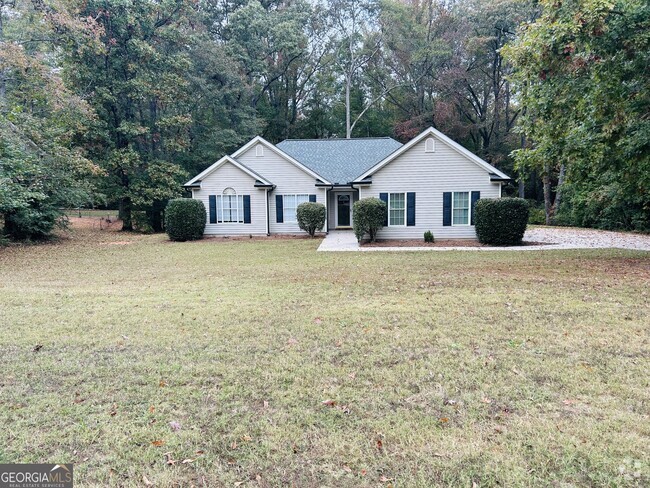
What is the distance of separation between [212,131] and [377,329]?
2583 centimetres

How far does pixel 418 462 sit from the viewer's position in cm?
261

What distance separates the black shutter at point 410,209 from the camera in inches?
682

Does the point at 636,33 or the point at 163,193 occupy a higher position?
the point at 636,33

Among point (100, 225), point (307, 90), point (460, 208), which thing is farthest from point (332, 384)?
point (307, 90)

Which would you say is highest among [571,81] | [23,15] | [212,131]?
[23,15]

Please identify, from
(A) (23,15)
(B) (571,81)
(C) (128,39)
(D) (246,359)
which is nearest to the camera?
(D) (246,359)

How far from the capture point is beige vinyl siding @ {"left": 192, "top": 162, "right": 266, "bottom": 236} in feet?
63.7

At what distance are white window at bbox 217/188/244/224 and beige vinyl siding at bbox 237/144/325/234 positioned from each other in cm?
147

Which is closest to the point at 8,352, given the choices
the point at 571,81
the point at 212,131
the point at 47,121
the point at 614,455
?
the point at 614,455

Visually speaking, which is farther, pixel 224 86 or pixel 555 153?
pixel 224 86

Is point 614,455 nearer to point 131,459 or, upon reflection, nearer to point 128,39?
point 131,459

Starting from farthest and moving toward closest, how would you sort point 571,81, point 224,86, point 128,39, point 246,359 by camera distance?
point 224,86
point 128,39
point 571,81
point 246,359

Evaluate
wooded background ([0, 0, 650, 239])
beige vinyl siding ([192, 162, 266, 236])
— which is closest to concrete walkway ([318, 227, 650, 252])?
wooded background ([0, 0, 650, 239])

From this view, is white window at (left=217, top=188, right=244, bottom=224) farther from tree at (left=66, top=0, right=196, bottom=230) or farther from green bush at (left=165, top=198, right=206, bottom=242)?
tree at (left=66, top=0, right=196, bottom=230)
